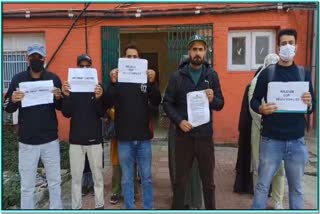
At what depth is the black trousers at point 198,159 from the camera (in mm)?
4211

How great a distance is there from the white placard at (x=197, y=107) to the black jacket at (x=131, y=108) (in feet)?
1.49

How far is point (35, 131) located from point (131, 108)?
107 cm

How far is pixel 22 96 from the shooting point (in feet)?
14.0

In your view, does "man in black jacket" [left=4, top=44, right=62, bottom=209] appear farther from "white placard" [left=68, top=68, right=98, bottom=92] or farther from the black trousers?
the black trousers

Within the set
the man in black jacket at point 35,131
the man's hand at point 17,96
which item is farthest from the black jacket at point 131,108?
the man's hand at point 17,96

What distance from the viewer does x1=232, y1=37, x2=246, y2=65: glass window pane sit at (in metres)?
8.89

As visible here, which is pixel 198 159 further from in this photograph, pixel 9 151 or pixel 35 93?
pixel 9 151

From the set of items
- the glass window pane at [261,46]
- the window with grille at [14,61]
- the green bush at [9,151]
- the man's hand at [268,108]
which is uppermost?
the glass window pane at [261,46]

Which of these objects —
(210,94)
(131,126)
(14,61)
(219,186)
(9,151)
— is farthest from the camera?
(14,61)

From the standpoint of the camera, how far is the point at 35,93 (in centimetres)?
431

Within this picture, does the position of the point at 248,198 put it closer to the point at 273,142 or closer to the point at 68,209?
the point at 273,142

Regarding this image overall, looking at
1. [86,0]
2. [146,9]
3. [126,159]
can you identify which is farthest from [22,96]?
[146,9]

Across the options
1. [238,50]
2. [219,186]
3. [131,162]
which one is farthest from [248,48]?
[131,162]

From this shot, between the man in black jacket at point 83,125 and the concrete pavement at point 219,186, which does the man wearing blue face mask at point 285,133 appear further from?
the man in black jacket at point 83,125
